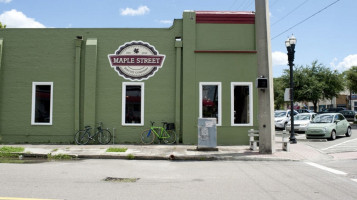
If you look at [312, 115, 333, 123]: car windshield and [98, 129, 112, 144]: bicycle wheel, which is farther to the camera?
[312, 115, 333, 123]: car windshield

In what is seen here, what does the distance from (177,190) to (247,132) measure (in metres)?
8.16

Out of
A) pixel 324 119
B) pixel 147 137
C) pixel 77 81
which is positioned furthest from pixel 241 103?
pixel 324 119

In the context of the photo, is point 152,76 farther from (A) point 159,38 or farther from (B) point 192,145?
(B) point 192,145

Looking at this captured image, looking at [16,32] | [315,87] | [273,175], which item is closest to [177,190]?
[273,175]

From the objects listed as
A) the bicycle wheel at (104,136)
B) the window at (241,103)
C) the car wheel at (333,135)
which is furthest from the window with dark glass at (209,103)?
the car wheel at (333,135)

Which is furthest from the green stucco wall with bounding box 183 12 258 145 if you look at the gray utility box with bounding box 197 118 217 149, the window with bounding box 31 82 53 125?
the window with bounding box 31 82 53 125

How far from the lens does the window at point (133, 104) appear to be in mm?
14359

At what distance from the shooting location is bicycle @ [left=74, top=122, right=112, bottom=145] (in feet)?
45.8

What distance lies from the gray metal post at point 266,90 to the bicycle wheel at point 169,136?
390 centimetres

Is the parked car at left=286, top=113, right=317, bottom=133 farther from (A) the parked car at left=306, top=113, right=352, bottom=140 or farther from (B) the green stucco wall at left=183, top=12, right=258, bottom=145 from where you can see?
(B) the green stucco wall at left=183, top=12, right=258, bottom=145

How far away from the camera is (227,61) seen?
46.9ft

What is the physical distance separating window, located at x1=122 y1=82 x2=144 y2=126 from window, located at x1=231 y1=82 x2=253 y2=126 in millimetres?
4010

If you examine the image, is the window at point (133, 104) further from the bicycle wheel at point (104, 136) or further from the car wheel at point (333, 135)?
the car wheel at point (333, 135)

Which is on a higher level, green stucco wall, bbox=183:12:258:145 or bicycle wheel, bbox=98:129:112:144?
green stucco wall, bbox=183:12:258:145
